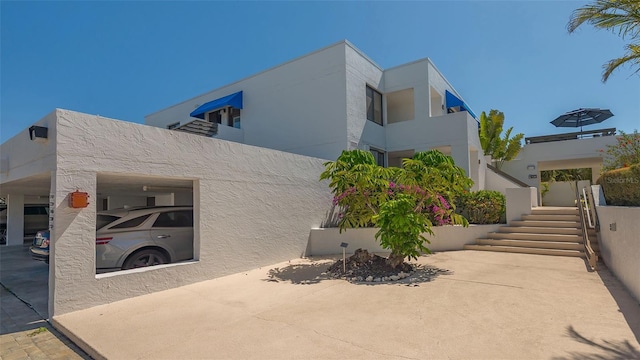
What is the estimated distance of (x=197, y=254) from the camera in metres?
7.21

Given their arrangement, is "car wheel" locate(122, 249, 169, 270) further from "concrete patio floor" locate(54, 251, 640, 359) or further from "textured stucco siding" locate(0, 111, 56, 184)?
"textured stucco siding" locate(0, 111, 56, 184)

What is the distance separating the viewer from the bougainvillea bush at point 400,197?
7184 millimetres

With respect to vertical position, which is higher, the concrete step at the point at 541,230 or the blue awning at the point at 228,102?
the blue awning at the point at 228,102

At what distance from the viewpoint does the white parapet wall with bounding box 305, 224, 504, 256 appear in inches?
417

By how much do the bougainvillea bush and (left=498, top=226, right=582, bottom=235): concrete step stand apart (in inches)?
163

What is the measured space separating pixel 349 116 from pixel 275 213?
5.52 meters

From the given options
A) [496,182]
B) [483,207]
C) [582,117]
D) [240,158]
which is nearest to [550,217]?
[483,207]

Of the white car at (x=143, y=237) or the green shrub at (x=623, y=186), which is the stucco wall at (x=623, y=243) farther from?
the white car at (x=143, y=237)

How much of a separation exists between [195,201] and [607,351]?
23.7 feet

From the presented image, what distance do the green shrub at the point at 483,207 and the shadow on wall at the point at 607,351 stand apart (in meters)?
8.05

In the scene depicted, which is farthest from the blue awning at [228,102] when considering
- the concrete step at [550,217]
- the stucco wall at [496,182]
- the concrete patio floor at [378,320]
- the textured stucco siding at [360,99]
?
the concrete step at [550,217]

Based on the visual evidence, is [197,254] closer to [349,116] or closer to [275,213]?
[275,213]

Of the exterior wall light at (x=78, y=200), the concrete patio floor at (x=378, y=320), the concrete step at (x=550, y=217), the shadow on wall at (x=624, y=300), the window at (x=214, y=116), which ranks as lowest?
the concrete patio floor at (x=378, y=320)

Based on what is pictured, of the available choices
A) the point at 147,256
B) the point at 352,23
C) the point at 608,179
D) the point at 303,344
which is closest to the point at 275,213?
the point at 147,256
